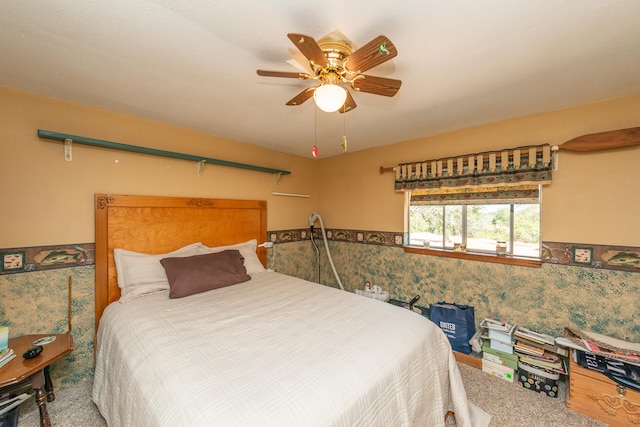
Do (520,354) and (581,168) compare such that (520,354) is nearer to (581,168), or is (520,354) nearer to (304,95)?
(581,168)

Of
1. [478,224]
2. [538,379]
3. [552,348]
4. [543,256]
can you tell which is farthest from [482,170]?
[538,379]

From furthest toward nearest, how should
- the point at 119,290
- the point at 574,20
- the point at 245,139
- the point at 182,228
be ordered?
the point at 245,139 → the point at 182,228 → the point at 119,290 → the point at 574,20

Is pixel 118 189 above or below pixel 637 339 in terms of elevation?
above

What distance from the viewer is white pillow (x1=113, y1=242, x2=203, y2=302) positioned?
2080 mm

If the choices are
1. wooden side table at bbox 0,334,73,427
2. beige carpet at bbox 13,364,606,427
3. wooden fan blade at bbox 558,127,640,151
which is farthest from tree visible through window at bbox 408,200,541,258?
wooden side table at bbox 0,334,73,427

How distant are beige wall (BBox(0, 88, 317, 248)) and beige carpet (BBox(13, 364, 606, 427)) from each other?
4.01 feet

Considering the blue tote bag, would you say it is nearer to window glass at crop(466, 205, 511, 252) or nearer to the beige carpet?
the beige carpet

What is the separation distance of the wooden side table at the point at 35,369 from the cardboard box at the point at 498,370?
3.33 metres

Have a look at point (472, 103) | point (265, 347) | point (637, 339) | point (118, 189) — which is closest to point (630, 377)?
point (637, 339)

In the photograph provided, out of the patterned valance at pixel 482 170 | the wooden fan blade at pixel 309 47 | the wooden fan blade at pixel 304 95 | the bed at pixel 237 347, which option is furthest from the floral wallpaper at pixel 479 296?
the wooden fan blade at pixel 309 47

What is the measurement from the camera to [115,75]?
162cm

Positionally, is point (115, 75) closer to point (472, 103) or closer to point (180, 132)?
point (180, 132)

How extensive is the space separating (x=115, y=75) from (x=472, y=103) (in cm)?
272

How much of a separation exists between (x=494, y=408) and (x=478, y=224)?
1704 millimetres
